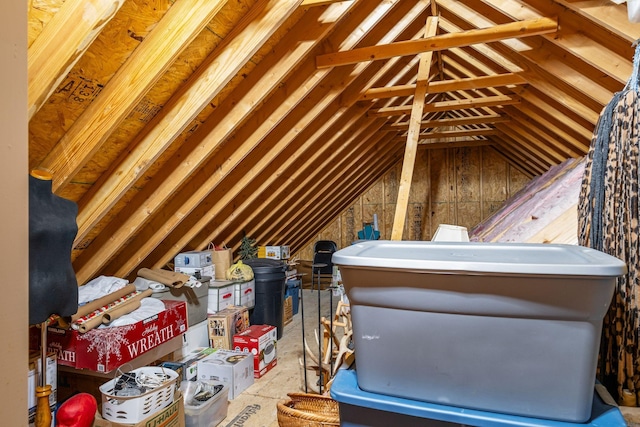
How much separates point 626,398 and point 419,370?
2.38 feet

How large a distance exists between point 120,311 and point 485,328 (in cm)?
234

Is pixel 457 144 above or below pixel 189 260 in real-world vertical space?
above

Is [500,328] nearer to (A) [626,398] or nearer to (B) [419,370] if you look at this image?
(B) [419,370]

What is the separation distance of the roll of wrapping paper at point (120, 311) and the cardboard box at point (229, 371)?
737 mm

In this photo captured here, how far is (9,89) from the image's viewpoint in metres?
0.58

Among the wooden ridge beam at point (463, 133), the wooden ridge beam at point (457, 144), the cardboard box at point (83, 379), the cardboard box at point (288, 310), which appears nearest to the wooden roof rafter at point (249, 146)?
the cardboard box at point (83, 379)

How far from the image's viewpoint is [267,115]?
3.06 metres

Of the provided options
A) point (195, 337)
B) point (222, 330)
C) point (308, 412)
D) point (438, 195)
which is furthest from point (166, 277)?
point (438, 195)

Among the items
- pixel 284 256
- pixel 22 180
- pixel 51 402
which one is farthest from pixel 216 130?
pixel 284 256

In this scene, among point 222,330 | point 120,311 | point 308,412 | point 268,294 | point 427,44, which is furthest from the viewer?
point 268,294

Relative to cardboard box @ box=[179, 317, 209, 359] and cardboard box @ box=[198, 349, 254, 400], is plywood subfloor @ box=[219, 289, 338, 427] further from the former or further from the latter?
cardboard box @ box=[179, 317, 209, 359]

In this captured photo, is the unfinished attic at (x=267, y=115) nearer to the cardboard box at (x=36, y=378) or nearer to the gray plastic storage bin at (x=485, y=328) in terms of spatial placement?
the gray plastic storage bin at (x=485, y=328)

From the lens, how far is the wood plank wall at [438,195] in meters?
7.12

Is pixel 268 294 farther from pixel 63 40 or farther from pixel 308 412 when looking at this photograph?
pixel 63 40
